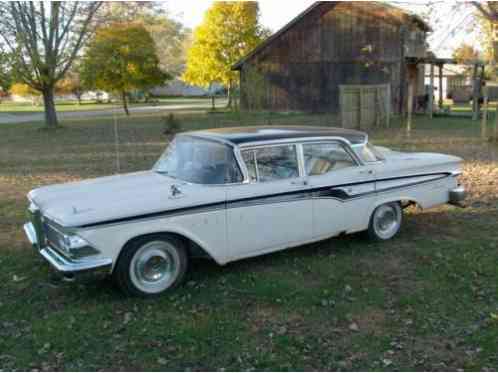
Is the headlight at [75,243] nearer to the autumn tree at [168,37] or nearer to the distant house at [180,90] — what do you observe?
the autumn tree at [168,37]

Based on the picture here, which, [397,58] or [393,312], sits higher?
[397,58]

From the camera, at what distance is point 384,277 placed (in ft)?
17.0

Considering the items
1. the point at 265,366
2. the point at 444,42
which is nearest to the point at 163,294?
the point at 265,366

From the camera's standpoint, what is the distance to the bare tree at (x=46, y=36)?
21594mm

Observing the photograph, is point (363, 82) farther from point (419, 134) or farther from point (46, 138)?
point (46, 138)

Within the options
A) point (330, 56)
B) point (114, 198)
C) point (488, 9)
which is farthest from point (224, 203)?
point (330, 56)

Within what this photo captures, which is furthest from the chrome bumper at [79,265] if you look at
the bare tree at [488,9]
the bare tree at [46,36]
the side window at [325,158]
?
the bare tree at [46,36]

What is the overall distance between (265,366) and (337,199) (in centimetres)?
249

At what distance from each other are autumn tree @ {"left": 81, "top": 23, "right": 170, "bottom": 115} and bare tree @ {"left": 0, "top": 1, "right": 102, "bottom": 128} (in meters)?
3.58

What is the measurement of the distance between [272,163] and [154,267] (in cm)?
167

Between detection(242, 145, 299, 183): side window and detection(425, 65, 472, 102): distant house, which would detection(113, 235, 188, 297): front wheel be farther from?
detection(425, 65, 472, 102): distant house

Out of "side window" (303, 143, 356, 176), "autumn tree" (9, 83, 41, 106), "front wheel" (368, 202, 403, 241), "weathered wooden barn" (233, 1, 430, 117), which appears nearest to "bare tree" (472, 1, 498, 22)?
"front wheel" (368, 202, 403, 241)

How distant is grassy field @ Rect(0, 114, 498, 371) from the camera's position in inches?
148

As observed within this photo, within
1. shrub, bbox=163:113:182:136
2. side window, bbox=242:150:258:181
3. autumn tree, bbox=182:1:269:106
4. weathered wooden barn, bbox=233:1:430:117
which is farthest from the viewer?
autumn tree, bbox=182:1:269:106
